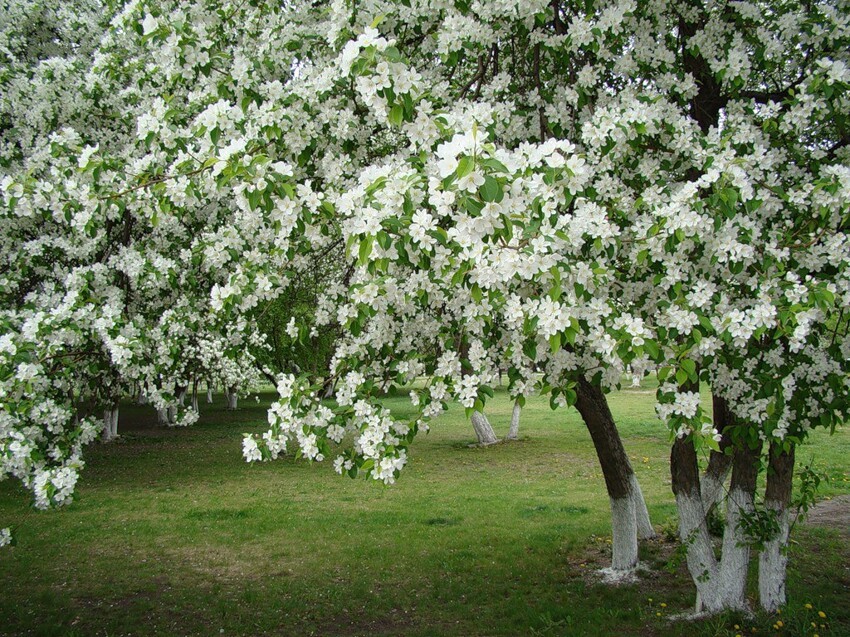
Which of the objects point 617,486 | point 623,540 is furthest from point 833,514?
point 617,486

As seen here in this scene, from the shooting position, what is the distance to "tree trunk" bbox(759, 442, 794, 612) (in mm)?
6695

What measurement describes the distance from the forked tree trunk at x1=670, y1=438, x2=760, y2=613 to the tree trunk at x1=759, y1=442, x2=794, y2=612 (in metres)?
0.18

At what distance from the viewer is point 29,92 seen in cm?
795

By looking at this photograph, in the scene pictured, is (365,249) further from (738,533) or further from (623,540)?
(623,540)

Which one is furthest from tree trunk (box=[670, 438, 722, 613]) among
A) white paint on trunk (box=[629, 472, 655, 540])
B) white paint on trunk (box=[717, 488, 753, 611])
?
white paint on trunk (box=[629, 472, 655, 540])

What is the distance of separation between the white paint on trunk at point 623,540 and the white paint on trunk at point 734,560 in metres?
1.95

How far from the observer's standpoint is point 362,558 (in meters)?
10.2

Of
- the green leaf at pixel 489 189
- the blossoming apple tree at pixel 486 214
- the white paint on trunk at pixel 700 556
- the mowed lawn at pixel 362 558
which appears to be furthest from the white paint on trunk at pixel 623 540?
the green leaf at pixel 489 189

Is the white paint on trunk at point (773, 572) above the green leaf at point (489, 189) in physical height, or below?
below

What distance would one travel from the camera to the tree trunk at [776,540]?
6.70m

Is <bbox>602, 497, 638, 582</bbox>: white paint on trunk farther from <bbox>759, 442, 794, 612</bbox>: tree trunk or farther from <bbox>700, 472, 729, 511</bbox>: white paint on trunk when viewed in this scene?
<bbox>759, 442, 794, 612</bbox>: tree trunk

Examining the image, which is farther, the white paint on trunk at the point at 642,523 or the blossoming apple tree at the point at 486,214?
the white paint on trunk at the point at 642,523

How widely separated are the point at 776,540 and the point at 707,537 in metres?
0.78

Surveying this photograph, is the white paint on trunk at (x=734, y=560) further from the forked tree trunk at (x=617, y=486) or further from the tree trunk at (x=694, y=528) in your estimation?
the forked tree trunk at (x=617, y=486)
